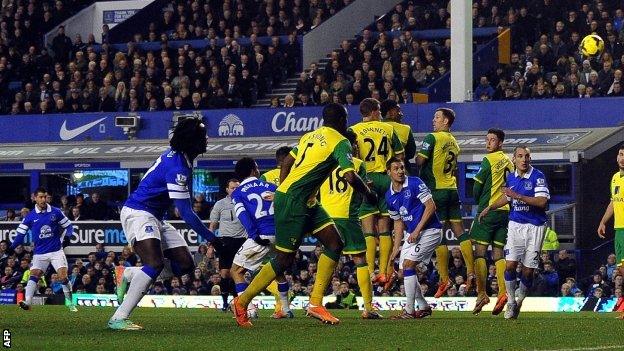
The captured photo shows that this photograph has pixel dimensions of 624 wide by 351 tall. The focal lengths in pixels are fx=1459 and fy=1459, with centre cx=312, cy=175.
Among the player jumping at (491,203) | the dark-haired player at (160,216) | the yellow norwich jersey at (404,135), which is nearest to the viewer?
the dark-haired player at (160,216)

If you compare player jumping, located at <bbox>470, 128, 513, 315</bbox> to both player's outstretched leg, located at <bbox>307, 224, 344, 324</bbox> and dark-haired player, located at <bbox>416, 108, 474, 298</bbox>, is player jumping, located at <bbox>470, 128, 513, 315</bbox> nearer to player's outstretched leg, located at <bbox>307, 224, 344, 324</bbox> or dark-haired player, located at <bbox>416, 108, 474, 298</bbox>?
dark-haired player, located at <bbox>416, 108, 474, 298</bbox>

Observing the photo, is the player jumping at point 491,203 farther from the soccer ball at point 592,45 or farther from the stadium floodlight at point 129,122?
the stadium floodlight at point 129,122


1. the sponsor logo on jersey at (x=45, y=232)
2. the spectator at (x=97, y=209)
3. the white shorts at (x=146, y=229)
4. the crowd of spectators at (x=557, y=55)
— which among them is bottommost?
the spectator at (x=97, y=209)

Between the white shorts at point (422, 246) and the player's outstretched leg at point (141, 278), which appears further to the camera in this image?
the white shorts at point (422, 246)

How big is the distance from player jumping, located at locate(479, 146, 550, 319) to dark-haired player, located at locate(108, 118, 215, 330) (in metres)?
5.09

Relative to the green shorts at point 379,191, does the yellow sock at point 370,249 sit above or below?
below

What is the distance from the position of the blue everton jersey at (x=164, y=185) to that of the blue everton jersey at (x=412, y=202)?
4252mm

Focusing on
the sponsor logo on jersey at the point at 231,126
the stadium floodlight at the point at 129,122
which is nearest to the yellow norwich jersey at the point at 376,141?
the sponsor logo on jersey at the point at 231,126

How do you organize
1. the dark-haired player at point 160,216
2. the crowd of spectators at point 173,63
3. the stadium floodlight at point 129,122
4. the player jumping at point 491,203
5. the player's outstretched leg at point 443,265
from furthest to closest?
the crowd of spectators at point 173,63, the stadium floodlight at point 129,122, the player's outstretched leg at point 443,265, the player jumping at point 491,203, the dark-haired player at point 160,216

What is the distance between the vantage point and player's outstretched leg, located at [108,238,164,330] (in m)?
14.2

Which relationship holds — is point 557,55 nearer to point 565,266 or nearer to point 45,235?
point 565,266

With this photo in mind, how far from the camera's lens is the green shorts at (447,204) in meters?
19.1

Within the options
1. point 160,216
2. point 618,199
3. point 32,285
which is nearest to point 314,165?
point 160,216

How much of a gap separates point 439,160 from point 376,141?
1037mm
